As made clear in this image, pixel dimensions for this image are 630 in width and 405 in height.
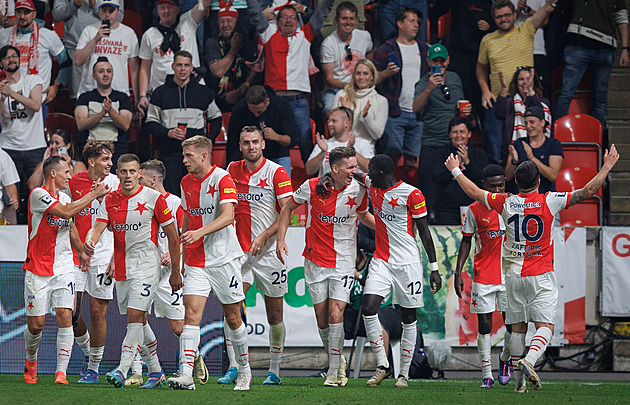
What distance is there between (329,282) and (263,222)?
1.03 m

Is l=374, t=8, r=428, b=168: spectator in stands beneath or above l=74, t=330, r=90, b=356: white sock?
above

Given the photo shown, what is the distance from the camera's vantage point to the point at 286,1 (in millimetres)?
15195

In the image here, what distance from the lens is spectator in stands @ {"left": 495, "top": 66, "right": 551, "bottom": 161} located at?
1434 centimetres

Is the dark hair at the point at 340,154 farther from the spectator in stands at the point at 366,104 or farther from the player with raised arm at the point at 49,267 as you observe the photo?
the spectator in stands at the point at 366,104

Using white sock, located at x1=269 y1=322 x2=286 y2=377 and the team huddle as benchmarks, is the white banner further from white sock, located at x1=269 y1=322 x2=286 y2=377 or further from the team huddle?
white sock, located at x1=269 y1=322 x2=286 y2=377

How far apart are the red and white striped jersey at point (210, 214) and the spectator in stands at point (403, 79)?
273 inches

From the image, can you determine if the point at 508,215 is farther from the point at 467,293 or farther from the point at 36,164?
the point at 36,164

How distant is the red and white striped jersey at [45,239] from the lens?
859 centimetres

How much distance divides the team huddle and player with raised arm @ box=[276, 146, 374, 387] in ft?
0.04

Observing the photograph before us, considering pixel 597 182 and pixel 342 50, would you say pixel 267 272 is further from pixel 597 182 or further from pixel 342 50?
pixel 342 50

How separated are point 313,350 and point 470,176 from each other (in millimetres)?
4120

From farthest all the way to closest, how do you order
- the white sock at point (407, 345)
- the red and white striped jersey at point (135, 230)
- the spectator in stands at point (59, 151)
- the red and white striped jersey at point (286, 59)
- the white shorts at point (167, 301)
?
the red and white striped jersey at point (286, 59)
the spectator in stands at point (59, 151)
the white shorts at point (167, 301)
the white sock at point (407, 345)
the red and white striped jersey at point (135, 230)

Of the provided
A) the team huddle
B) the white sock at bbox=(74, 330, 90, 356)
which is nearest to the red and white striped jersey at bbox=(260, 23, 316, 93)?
the team huddle

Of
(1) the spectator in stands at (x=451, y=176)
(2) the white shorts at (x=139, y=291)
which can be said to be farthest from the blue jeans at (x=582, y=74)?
(2) the white shorts at (x=139, y=291)
